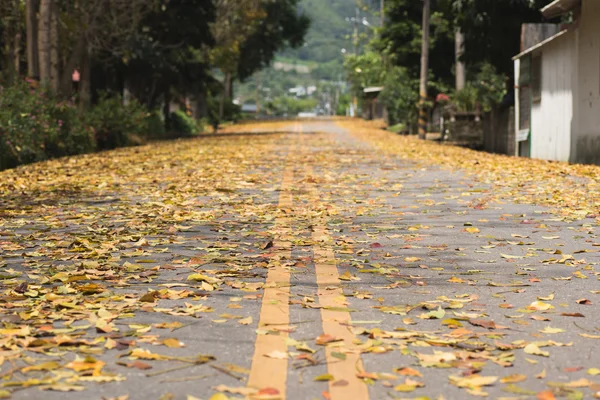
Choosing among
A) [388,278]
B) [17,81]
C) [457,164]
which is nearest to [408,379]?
[388,278]

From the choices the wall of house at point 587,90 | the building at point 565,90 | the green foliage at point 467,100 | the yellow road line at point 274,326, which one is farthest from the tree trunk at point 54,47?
the yellow road line at point 274,326

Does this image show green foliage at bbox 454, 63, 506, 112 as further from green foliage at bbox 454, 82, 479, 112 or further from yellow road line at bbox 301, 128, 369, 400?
yellow road line at bbox 301, 128, 369, 400

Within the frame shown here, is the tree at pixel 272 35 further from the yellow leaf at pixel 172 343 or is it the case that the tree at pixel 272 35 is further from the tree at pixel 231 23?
the yellow leaf at pixel 172 343

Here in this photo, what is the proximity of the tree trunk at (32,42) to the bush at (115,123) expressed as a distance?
200 cm

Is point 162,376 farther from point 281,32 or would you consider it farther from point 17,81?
point 281,32

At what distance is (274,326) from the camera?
6.39m

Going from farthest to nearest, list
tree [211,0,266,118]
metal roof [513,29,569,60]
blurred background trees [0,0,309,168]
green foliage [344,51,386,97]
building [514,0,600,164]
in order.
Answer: green foliage [344,51,386,97] < tree [211,0,266,118] < blurred background trees [0,0,309,168] < metal roof [513,29,569,60] < building [514,0,600,164]

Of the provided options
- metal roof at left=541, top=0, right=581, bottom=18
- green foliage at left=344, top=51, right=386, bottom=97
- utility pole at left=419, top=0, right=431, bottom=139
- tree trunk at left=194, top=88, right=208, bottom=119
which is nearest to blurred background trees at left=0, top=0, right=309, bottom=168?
utility pole at left=419, top=0, right=431, bottom=139

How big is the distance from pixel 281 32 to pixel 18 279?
7423 centimetres

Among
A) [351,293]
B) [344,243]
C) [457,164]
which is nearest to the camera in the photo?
[351,293]

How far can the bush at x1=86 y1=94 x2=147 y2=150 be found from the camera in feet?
105

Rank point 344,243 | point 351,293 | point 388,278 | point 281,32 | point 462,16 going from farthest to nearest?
point 281,32, point 462,16, point 344,243, point 388,278, point 351,293

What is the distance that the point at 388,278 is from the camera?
8141mm

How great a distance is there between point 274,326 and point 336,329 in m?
0.38
